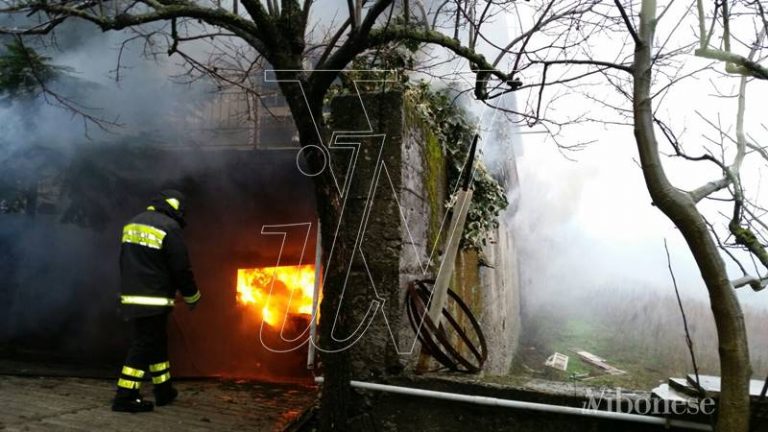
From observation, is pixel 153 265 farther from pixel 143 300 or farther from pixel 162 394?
pixel 162 394

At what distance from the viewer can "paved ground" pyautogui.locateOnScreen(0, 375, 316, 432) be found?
3.89m

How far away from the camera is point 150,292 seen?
4.48m

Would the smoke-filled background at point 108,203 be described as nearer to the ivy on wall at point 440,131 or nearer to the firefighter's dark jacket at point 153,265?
the ivy on wall at point 440,131

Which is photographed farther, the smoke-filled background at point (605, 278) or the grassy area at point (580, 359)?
the smoke-filled background at point (605, 278)

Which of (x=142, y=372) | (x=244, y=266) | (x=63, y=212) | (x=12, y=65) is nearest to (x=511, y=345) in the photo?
(x=244, y=266)

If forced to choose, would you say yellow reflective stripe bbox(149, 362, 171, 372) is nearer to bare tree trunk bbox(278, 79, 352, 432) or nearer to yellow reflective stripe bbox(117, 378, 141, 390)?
yellow reflective stripe bbox(117, 378, 141, 390)

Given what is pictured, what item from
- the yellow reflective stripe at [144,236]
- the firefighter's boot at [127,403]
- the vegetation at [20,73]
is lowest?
the firefighter's boot at [127,403]

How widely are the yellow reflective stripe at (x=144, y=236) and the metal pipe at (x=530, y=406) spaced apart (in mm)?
2132

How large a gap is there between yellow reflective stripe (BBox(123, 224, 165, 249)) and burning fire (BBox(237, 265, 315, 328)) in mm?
3645

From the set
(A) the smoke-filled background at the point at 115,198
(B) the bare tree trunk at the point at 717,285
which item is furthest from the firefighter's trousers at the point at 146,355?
(B) the bare tree trunk at the point at 717,285

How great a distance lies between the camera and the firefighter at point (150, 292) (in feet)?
14.2

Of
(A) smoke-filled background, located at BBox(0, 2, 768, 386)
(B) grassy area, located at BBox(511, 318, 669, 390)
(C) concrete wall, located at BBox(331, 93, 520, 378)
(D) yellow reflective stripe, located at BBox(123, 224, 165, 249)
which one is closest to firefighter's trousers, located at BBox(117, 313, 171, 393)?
(D) yellow reflective stripe, located at BBox(123, 224, 165, 249)

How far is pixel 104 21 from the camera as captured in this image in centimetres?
300

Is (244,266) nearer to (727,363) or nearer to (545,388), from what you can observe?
(545,388)
